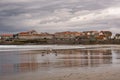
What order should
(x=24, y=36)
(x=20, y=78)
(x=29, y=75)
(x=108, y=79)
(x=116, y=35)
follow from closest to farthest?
(x=108, y=79) < (x=20, y=78) < (x=29, y=75) < (x=116, y=35) < (x=24, y=36)

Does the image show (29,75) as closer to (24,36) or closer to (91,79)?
(91,79)

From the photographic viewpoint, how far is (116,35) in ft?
554

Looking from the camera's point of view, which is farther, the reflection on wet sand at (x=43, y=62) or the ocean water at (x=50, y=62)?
the reflection on wet sand at (x=43, y=62)

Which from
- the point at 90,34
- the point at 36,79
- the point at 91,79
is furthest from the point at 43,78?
the point at 90,34

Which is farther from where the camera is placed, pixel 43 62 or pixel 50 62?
pixel 50 62

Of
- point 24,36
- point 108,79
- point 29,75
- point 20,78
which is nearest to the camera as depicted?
point 108,79

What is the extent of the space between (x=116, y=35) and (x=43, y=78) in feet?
517

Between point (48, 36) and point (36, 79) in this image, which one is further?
point (48, 36)

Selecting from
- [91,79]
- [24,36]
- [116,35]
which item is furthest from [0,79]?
[24,36]

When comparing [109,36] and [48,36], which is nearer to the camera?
[109,36]

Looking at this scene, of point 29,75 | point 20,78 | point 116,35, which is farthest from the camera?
point 116,35

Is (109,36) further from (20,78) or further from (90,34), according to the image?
(20,78)

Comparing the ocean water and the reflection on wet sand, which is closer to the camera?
the ocean water

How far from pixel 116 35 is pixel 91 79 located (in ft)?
517
